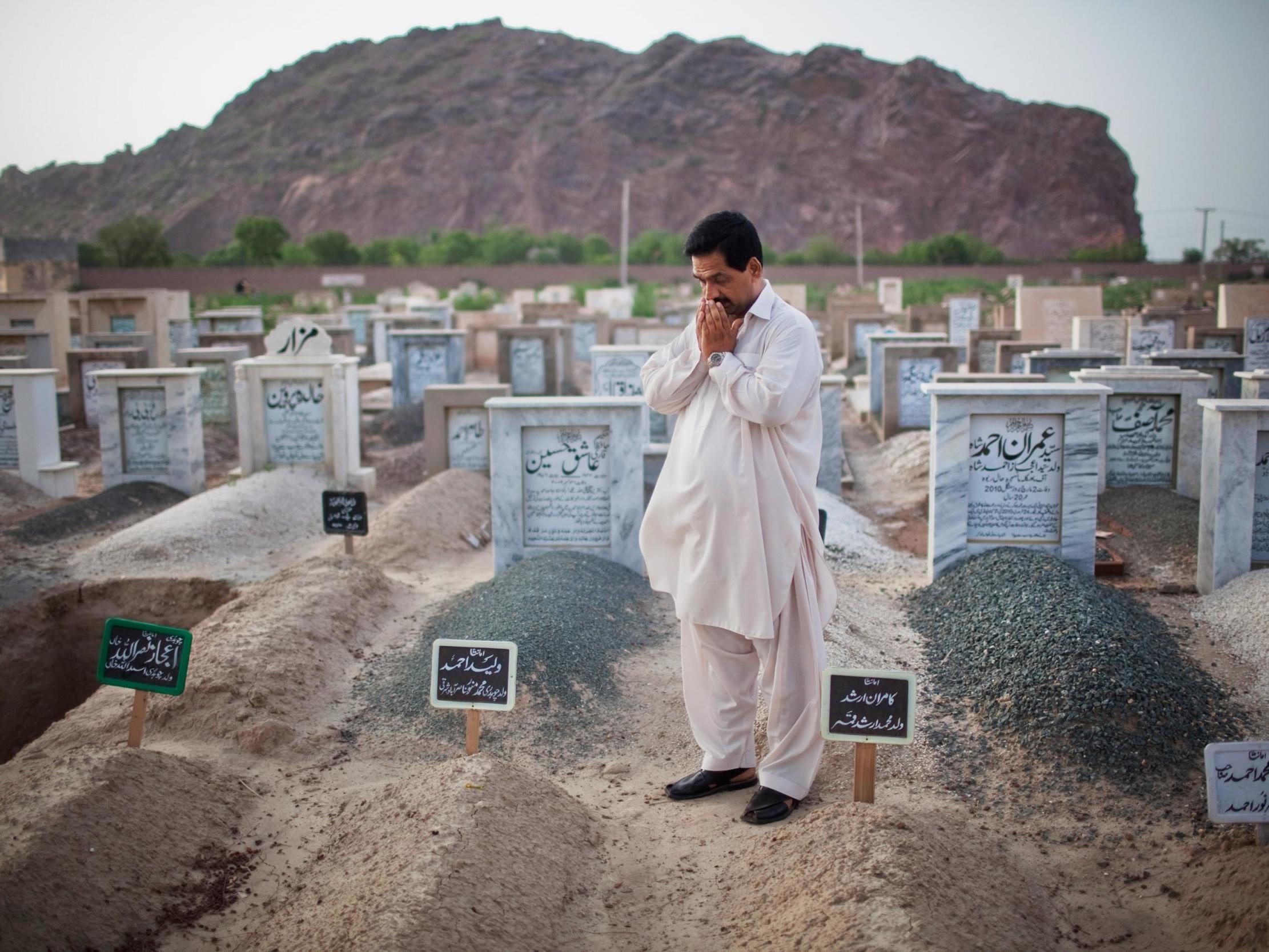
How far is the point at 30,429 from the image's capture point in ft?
33.3

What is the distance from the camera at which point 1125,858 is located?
3424 mm

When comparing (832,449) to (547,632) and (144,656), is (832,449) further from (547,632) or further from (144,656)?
(144,656)

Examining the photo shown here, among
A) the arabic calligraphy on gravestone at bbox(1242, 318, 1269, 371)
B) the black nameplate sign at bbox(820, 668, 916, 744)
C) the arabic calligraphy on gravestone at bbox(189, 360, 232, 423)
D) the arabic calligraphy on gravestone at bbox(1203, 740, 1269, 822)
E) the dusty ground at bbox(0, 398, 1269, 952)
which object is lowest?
the dusty ground at bbox(0, 398, 1269, 952)

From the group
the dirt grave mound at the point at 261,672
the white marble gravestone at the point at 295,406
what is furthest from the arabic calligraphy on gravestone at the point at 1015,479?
the white marble gravestone at the point at 295,406

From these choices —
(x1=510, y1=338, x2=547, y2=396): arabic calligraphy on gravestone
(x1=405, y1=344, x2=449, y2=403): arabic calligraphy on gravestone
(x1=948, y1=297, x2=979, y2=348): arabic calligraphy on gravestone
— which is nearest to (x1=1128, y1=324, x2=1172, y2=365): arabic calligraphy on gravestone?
(x1=948, y1=297, x2=979, y2=348): arabic calligraphy on gravestone

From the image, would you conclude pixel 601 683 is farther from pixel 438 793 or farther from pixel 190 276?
pixel 190 276

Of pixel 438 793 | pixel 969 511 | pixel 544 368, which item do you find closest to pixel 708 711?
pixel 438 793

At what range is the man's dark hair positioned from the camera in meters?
3.40

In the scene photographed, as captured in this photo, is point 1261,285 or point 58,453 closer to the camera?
point 58,453

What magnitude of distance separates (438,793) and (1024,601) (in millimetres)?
3103

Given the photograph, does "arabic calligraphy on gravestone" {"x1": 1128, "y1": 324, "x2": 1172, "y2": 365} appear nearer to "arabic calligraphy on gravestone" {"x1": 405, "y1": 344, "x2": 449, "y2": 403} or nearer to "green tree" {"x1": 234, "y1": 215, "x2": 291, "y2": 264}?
"arabic calligraphy on gravestone" {"x1": 405, "y1": 344, "x2": 449, "y2": 403}

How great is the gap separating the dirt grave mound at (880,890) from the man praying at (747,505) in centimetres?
36

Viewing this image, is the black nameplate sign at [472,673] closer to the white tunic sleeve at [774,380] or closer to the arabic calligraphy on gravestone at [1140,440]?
the white tunic sleeve at [774,380]

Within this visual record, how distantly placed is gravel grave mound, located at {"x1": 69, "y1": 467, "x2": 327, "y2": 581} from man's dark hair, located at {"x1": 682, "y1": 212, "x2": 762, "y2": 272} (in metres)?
5.18
